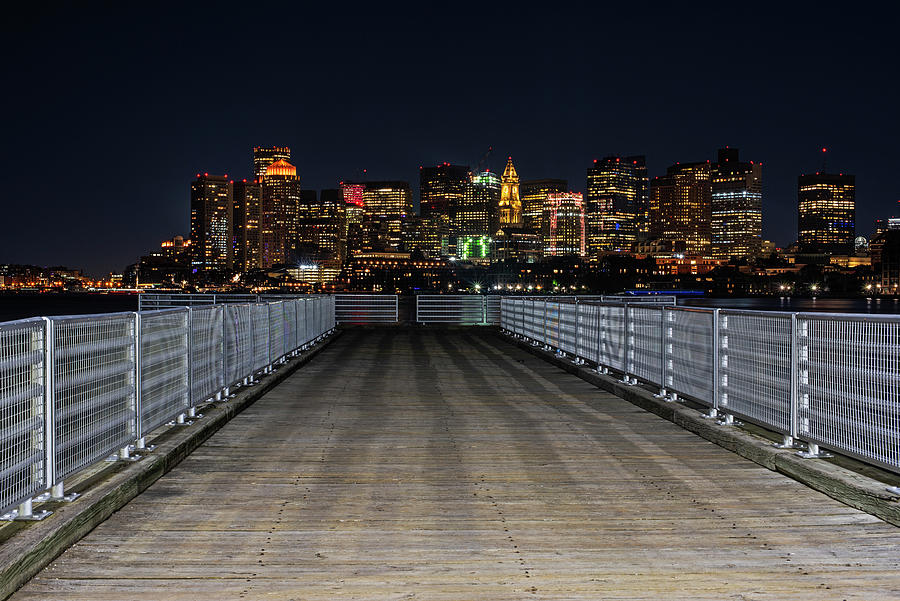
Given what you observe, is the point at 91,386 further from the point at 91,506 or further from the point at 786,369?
the point at 786,369

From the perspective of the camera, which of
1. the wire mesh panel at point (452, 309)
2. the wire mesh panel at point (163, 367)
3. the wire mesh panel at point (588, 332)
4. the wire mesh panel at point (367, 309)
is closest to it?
the wire mesh panel at point (163, 367)

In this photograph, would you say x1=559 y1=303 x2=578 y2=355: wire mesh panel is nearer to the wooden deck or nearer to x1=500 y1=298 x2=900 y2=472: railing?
x1=500 y1=298 x2=900 y2=472: railing

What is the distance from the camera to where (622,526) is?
5.90 meters

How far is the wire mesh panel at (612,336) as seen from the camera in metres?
13.9

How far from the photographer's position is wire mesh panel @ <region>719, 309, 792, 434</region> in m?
7.91

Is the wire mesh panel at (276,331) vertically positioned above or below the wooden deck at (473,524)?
above

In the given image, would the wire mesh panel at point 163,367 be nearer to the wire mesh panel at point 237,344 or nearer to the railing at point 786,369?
the wire mesh panel at point 237,344

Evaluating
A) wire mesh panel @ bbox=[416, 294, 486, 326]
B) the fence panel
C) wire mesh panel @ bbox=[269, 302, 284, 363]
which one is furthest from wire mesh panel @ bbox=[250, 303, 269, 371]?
wire mesh panel @ bbox=[416, 294, 486, 326]

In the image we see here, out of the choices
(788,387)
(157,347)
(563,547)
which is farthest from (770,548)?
(157,347)

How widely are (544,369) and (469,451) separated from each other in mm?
9350

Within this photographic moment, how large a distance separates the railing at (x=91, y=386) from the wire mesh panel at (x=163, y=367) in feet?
0.03

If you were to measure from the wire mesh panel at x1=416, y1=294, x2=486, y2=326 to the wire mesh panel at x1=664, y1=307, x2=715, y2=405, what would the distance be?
2748cm

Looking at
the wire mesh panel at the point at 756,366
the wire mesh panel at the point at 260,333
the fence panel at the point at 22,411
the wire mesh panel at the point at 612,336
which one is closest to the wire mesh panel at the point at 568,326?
the wire mesh panel at the point at 612,336

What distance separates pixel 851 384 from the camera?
681 cm
